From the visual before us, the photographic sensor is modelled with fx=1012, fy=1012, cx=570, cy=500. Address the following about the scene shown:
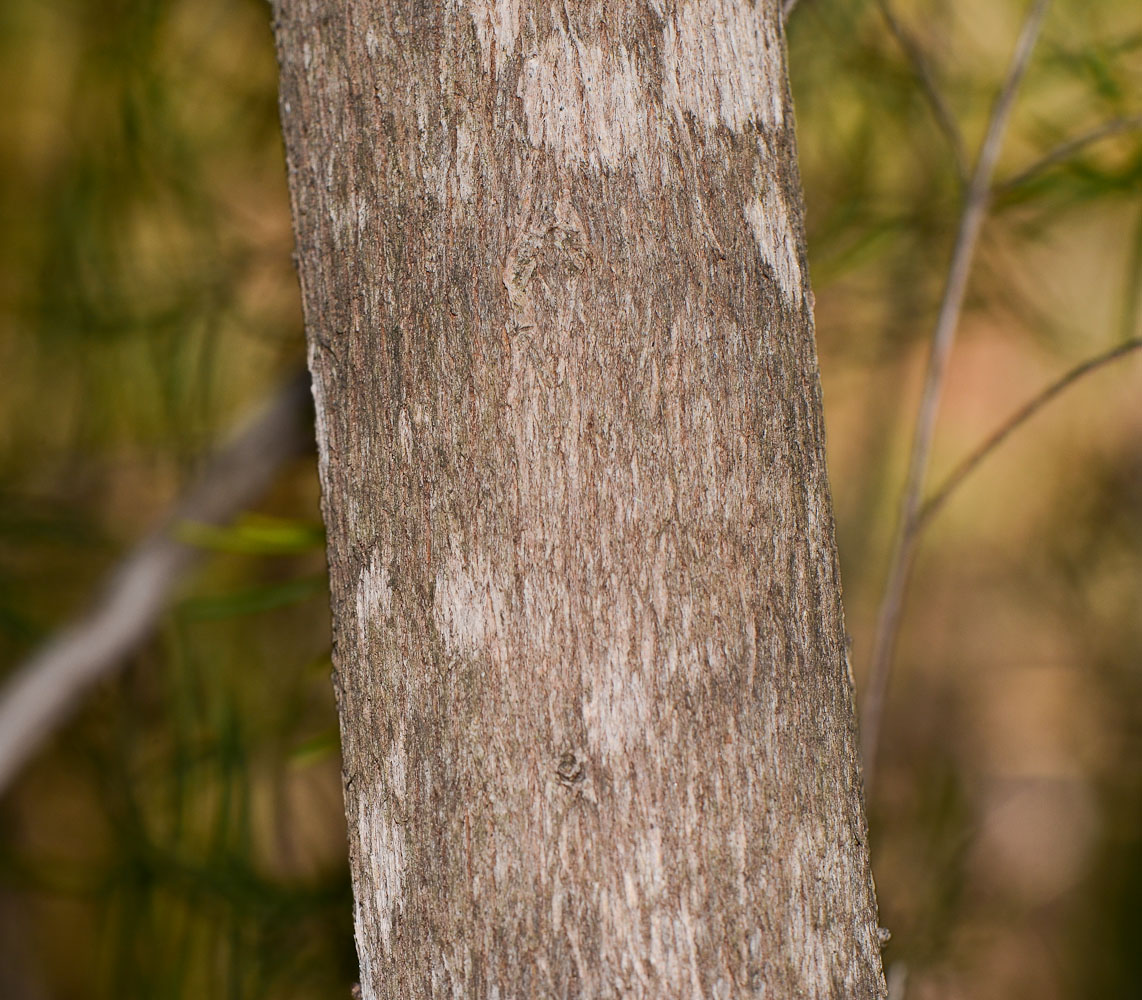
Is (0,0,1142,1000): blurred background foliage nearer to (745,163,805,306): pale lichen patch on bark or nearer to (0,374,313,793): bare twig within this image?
(0,374,313,793): bare twig

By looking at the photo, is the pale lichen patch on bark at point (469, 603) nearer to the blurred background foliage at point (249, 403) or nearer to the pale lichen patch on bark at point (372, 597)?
the pale lichen patch on bark at point (372, 597)

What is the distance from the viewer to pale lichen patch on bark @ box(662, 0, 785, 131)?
295mm

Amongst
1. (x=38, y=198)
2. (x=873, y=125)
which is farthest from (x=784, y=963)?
(x=38, y=198)

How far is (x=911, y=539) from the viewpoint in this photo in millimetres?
484

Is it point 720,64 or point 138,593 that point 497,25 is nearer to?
point 720,64

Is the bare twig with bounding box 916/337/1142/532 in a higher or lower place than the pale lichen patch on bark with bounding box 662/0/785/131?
lower

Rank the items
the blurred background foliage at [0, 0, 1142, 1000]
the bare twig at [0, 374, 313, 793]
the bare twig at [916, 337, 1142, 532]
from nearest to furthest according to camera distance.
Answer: the bare twig at [916, 337, 1142, 532] < the bare twig at [0, 374, 313, 793] < the blurred background foliage at [0, 0, 1142, 1000]

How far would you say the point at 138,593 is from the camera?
2.37 feet

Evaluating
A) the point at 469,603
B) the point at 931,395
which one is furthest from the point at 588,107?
the point at 931,395

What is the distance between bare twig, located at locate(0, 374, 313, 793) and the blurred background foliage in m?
0.04

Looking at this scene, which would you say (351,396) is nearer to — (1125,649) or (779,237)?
(779,237)

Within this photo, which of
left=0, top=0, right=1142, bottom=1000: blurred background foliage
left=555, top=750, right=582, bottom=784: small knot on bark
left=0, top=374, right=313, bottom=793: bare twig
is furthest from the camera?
left=0, top=0, right=1142, bottom=1000: blurred background foliage

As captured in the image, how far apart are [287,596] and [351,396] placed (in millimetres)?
348

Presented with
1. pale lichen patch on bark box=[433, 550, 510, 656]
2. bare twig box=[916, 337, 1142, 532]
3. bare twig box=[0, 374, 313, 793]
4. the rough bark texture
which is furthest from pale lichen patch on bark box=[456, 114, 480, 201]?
bare twig box=[0, 374, 313, 793]
